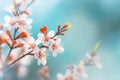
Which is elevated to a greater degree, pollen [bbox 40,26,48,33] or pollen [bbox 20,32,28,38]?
pollen [bbox 40,26,48,33]

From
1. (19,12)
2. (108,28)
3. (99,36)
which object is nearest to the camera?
(19,12)

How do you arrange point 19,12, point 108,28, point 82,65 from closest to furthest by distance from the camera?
point 19,12
point 82,65
point 108,28

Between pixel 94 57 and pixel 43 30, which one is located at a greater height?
pixel 94 57

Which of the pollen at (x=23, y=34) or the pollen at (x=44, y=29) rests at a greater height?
the pollen at (x=44, y=29)

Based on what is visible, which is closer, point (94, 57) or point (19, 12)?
point (19, 12)

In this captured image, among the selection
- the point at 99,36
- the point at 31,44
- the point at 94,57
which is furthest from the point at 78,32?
the point at 31,44

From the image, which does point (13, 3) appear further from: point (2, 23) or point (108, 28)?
point (108, 28)

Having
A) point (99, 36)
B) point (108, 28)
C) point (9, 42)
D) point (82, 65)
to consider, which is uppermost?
point (108, 28)

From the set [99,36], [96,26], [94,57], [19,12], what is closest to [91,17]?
[96,26]

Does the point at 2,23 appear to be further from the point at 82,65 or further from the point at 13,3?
the point at 82,65
